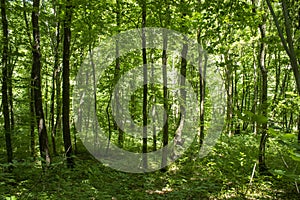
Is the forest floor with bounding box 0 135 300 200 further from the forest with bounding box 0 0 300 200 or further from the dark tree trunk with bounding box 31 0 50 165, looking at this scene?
the dark tree trunk with bounding box 31 0 50 165

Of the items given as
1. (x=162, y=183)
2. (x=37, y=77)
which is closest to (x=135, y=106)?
(x=162, y=183)

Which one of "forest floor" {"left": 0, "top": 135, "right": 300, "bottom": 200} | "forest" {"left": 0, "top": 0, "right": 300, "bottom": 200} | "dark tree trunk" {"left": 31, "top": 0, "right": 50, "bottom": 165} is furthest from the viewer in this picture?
"dark tree trunk" {"left": 31, "top": 0, "right": 50, "bottom": 165}

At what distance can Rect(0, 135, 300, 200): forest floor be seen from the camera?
6.30 metres

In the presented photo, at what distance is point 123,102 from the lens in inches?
740

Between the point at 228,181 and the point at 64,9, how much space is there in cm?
747

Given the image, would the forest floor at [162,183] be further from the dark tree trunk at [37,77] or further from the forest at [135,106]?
the dark tree trunk at [37,77]

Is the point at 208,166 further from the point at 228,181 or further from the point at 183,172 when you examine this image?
the point at 228,181

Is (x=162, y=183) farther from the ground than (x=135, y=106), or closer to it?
closer to it

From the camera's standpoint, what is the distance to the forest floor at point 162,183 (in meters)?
6.30

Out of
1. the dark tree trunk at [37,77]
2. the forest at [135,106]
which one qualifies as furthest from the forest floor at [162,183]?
the dark tree trunk at [37,77]

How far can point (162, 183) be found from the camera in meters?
8.28

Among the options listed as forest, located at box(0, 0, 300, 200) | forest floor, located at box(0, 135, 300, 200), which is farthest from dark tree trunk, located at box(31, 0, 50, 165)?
forest floor, located at box(0, 135, 300, 200)

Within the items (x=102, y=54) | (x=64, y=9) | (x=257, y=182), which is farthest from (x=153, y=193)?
(x=102, y=54)

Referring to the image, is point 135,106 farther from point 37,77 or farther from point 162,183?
point 37,77
